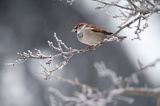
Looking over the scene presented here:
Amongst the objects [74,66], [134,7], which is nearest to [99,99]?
[134,7]

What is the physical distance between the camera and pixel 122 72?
906 inches

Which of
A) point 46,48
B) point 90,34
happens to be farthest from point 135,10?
point 46,48

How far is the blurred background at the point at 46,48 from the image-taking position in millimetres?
21406

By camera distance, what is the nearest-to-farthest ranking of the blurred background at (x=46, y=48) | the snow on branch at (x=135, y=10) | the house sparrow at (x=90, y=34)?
1. the snow on branch at (x=135, y=10)
2. the house sparrow at (x=90, y=34)
3. the blurred background at (x=46, y=48)

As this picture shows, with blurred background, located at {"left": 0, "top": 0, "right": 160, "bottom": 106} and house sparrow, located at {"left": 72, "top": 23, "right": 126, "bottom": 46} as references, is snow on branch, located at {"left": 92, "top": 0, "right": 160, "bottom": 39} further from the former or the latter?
blurred background, located at {"left": 0, "top": 0, "right": 160, "bottom": 106}

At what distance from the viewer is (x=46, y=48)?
21.2 m

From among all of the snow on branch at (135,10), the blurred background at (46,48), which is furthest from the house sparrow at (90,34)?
the blurred background at (46,48)

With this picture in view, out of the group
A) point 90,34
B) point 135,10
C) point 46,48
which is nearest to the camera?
point 135,10

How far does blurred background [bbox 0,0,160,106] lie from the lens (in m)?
21.4

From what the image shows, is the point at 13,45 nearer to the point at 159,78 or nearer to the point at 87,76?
the point at 87,76

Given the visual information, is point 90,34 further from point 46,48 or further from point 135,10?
point 46,48

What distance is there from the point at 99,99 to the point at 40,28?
58.1 feet

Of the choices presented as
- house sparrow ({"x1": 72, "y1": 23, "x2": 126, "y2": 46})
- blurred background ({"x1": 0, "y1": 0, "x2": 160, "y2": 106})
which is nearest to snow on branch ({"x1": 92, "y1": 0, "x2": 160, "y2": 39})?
house sparrow ({"x1": 72, "y1": 23, "x2": 126, "y2": 46})

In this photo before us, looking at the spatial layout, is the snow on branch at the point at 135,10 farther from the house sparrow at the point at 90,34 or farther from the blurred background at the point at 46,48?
the blurred background at the point at 46,48
